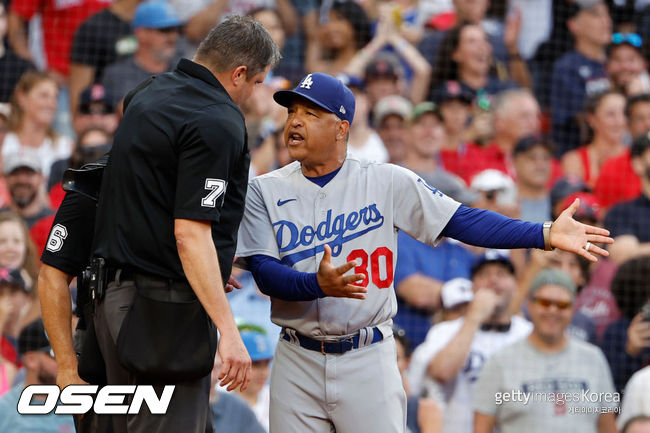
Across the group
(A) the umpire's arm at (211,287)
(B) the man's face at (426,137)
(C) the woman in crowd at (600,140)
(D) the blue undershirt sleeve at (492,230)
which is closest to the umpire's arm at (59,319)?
(A) the umpire's arm at (211,287)

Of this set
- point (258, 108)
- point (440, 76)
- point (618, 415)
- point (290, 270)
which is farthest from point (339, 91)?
point (440, 76)

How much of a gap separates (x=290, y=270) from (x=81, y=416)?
33.9 inches

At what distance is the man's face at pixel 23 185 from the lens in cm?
675

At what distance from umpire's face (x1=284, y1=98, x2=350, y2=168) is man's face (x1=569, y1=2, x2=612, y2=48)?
586 cm

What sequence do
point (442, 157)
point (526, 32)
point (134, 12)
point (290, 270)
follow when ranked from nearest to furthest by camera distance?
point (290, 270) → point (442, 157) → point (134, 12) → point (526, 32)

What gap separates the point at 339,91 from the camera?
368 cm

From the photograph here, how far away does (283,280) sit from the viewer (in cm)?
348

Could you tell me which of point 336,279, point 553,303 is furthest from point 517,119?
point 336,279

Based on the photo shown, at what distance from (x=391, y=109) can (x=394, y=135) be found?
0.20 m

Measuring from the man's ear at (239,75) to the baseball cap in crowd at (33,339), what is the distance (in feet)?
8.29

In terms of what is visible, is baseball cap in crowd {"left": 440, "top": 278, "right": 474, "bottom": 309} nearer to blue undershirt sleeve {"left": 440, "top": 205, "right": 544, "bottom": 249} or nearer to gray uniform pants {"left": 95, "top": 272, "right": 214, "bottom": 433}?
blue undershirt sleeve {"left": 440, "top": 205, "right": 544, "bottom": 249}

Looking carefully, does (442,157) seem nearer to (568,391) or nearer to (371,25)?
(371,25)

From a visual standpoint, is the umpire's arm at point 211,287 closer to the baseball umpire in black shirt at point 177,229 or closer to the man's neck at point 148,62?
the baseball umpire in black shirt at point 177,229

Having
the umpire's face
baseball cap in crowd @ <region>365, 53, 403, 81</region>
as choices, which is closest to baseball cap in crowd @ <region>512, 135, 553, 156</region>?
baseball cap in crowd @ <region>365, 53, 403, 81</region>
